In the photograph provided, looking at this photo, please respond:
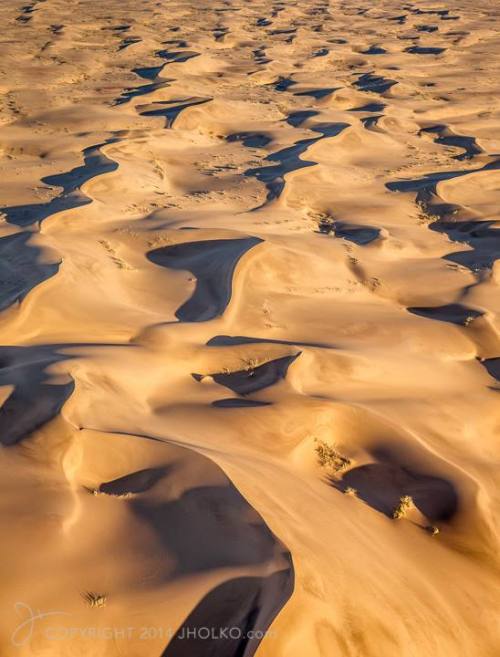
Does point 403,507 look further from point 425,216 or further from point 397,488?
point 425,216

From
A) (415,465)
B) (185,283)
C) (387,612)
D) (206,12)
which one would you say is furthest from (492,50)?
(387,612)

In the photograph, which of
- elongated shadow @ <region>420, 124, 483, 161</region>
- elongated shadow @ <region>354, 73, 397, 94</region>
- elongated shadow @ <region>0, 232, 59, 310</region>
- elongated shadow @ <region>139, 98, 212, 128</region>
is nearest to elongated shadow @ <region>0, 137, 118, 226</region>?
elongated shadow @ <region>0, 232, 59, 310</region>

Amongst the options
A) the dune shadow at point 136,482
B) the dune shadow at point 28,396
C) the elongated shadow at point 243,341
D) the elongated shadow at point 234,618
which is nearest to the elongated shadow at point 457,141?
the elongated shadow at point 243,341

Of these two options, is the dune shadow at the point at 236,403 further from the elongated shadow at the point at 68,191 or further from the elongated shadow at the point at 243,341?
the elongated shadow at the point at 68,191

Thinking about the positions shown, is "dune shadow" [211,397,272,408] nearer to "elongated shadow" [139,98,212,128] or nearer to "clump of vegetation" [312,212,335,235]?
"clump of vegetation" [312,212,335,235]

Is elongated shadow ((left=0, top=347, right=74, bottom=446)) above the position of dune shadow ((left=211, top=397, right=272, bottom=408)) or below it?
above

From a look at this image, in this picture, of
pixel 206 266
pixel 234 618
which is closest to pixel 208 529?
pixel 234 618
